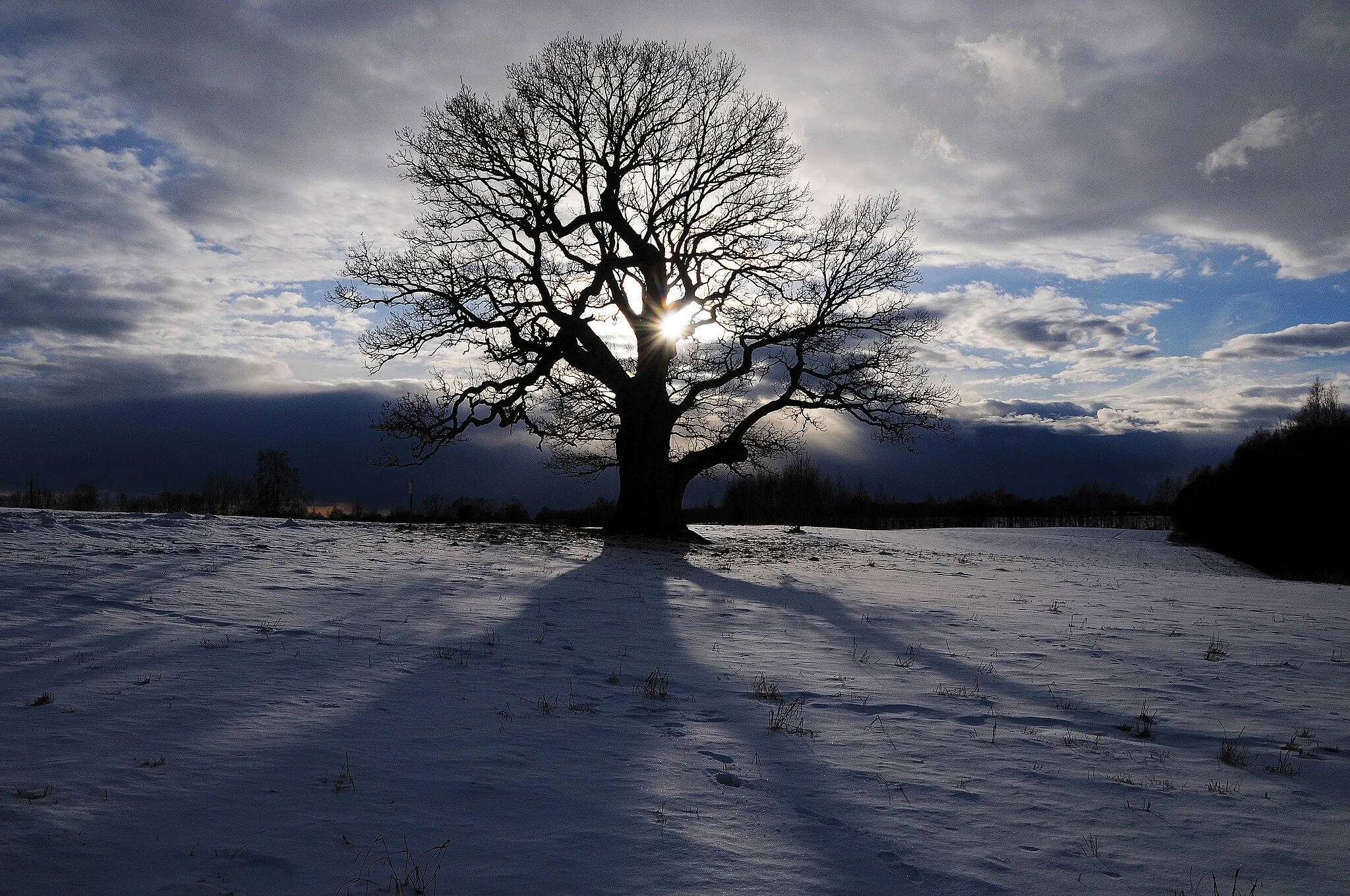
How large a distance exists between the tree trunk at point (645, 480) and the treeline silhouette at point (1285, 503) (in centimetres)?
2718

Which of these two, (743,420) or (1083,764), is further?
(743,420)

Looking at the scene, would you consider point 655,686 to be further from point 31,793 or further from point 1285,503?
point 1285,503

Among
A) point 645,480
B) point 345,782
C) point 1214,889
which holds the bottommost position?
point 1214,889

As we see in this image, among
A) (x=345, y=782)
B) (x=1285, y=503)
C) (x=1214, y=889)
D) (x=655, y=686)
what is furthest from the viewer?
(x=1285, y=503)

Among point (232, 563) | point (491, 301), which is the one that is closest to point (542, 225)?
point (491, 301)

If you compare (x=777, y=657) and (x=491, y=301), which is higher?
(x=491, y=301)

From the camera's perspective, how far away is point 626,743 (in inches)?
200

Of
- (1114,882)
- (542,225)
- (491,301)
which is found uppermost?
(542,225)

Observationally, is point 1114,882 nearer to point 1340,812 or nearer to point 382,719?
point 1340,812

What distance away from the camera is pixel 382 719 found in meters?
5.13

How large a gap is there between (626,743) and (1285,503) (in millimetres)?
41377

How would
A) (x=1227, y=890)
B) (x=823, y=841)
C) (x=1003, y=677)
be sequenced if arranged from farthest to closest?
(x=1003, y=677), (x=823, y=841), (x=1227, y=890)

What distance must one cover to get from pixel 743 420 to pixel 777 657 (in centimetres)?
1457

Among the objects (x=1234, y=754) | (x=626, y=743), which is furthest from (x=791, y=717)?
(x=1234, y=754)
